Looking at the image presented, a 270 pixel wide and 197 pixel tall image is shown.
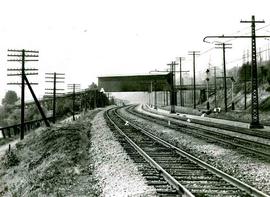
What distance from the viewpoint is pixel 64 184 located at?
10719 millimetres

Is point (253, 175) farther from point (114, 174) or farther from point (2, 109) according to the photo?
point (2, 109)

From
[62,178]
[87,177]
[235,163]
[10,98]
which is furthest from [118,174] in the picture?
[10,98]

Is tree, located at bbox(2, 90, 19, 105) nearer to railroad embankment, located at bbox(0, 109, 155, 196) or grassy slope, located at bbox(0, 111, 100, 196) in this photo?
grassy slope, located at bbox(0, 111, 100, 196)

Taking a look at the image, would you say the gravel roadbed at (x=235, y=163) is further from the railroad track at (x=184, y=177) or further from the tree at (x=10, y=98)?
the tree at (x=10, y=98)

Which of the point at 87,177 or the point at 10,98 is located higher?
the point at 10,98

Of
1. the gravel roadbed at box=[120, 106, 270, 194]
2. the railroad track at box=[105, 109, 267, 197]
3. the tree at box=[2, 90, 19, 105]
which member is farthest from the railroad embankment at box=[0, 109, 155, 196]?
the tree at box=[2, 90, 19, 105]

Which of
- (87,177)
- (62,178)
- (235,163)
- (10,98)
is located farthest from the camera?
(10,98)

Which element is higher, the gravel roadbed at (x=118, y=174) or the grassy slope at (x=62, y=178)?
the gravel roadbed at (x=118, y=174)

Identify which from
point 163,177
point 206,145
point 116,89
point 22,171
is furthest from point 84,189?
point 116,89

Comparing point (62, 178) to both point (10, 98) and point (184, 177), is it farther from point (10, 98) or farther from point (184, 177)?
point (10, 98)

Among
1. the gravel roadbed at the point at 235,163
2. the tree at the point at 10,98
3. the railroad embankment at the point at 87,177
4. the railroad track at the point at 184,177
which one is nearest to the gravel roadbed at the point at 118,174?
the railroad embankment at the point at 87,177

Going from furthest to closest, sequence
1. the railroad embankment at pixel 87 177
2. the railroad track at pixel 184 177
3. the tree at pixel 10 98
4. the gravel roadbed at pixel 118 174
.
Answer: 1. the tree at pixel 10 98
2. the railroad embankment at pixel 87 177
3. the gravel roadbed at pixel 118 174
4. the railroad track at pixel 184 177

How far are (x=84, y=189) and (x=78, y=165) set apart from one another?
138 inches

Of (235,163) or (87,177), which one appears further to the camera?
(235,163)
